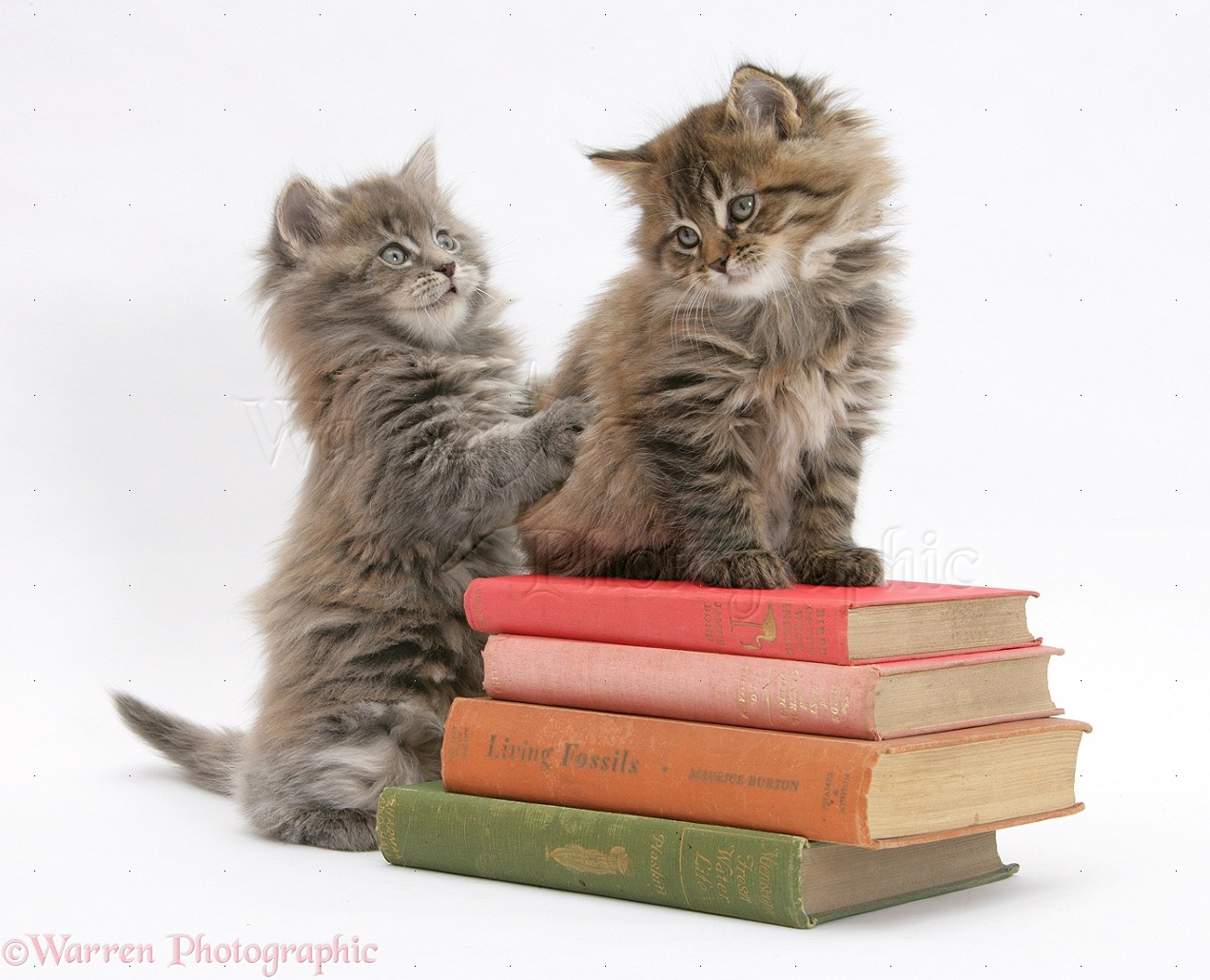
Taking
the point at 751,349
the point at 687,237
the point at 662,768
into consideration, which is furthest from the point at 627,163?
the point at 662,768

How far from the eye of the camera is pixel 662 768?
1847 millimetres

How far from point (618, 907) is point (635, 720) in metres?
0.26

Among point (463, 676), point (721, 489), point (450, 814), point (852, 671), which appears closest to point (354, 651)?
point (463, 676)

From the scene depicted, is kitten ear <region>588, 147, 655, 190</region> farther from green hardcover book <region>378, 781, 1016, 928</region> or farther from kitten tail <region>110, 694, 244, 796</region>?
kitten tail <region>110, 694, 244, 796</region>

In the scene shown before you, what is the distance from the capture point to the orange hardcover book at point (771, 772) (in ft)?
5.51

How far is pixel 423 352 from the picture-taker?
8.18 ft

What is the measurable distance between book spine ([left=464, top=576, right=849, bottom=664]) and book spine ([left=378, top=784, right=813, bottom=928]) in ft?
0.81

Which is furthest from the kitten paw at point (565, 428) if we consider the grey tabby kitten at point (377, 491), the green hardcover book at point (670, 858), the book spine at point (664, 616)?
the green hardcover book at point (670, 858)

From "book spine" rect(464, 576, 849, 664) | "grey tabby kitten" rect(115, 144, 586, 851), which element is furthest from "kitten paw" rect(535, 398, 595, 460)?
"book spine" rect(464, 576, 849, 664)

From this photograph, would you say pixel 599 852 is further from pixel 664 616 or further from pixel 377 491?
pixel 377 491

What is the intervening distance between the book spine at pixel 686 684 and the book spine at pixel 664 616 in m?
0.02

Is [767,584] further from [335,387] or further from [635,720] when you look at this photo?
[335,387]

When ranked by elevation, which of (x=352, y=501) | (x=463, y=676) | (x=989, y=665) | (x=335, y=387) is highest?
(x=335, y=387)

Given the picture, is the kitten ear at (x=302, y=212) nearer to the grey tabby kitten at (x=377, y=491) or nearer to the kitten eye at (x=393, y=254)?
the grey tabby kitten at (x=377, y=491)
